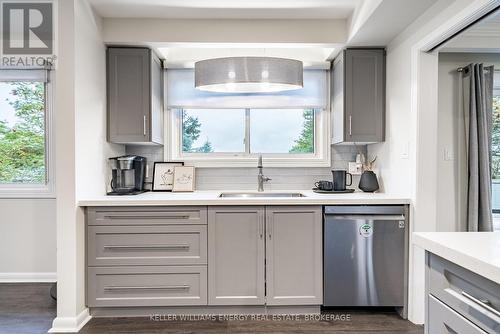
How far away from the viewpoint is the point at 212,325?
247cm

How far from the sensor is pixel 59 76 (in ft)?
7.77

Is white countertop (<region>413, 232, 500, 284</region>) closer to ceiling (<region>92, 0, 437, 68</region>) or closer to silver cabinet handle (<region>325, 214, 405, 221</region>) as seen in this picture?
silver cabinet handle (<region>325, 214, 405, 221</region>)

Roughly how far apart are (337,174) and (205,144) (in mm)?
1371

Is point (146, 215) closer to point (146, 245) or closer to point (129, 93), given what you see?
point (146, 245)

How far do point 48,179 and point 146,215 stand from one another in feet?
5.05

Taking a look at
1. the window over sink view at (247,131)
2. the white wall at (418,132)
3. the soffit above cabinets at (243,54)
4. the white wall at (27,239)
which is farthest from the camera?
the window over sink view at (247,131)

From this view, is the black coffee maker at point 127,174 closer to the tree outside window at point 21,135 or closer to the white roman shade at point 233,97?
the white roman shade at point 233,97

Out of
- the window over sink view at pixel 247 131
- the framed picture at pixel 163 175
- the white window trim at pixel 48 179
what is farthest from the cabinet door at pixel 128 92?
the white window trim at pixel 48 179

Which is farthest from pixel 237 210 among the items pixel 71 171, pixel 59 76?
pixel 59 76

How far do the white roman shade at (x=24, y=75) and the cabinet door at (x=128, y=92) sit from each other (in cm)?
92

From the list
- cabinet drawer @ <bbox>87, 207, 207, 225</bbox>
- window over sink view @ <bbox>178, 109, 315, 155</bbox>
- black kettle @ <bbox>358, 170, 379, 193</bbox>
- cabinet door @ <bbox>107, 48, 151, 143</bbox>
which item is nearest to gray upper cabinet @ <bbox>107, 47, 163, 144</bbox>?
cabinet door @ <bbox>107, 48, 151, 143</bbox>

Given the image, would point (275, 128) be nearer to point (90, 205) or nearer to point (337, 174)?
point (337, 174)

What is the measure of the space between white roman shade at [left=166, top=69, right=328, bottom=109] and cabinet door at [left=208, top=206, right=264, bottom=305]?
4.07ft

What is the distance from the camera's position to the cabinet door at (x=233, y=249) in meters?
2.52
